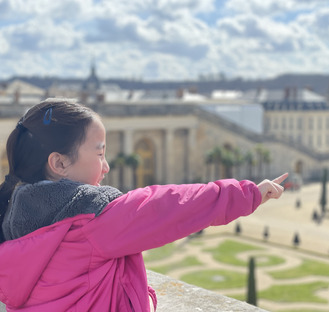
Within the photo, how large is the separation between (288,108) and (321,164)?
16.5m

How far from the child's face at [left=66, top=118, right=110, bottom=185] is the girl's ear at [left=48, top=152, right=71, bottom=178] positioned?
0.03 m

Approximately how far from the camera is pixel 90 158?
4676 millimetres

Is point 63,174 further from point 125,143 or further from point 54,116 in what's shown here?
point 125,143

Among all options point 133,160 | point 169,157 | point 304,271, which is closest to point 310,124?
point 169,157

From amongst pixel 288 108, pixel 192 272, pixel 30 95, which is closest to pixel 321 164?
pixel 288 108

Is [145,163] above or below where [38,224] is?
below

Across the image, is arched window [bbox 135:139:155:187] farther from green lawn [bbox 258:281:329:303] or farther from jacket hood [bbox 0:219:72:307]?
jacket hood [bbox 0:219:72:307]

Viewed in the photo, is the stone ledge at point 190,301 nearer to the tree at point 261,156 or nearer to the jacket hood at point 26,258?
the jacket hood at point 26,258

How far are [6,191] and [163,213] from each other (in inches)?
55.5

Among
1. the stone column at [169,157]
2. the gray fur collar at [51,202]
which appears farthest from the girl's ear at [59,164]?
the stone column at [169,157]

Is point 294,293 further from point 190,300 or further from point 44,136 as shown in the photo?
point 44,136

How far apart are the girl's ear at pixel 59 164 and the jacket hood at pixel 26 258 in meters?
0.49

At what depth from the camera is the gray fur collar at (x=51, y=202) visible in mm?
4332

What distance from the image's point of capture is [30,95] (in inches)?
2739
